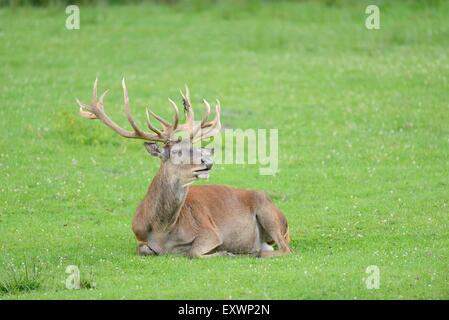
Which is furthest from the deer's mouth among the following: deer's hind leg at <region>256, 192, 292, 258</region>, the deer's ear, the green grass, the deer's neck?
deer's hind leg at <region>256, 192, 292, 258</region>

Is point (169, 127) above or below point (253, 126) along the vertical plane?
above

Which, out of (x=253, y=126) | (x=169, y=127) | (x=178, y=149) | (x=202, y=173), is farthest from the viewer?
(x=253, y=126)

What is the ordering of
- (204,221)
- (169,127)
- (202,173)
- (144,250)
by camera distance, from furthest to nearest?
1. (204,221)
2. (169,127)
3. (144,250)
4. (202,173)

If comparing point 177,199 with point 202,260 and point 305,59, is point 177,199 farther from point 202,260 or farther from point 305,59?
point 305,59

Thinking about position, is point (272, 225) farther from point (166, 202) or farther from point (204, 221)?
point (166, 202)

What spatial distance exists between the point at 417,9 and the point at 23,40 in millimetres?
10776

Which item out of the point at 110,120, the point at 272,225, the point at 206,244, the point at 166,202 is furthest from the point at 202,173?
the point at 110,120

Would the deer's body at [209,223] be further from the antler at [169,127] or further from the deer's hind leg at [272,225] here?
the antler at [169,127]

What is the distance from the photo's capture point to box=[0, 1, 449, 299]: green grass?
37.0ft

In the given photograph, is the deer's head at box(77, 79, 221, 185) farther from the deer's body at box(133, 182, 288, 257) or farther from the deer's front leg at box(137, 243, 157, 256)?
the deer's front leg at box(137, 243, 157, 256)

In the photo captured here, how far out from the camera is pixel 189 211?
1267cm

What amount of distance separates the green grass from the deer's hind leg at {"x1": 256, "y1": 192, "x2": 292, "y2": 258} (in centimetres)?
27

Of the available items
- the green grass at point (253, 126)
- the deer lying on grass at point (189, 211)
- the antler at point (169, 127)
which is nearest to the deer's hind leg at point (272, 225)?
the deer lying on grass at point (189, 211)

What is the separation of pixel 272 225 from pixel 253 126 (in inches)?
256
